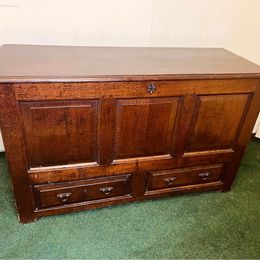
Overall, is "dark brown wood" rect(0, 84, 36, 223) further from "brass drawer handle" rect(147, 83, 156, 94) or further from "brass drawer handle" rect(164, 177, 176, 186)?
"brass drawer handle" rect(164, 177, 176, 186)

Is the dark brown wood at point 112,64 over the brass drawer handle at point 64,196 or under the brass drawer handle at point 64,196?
over

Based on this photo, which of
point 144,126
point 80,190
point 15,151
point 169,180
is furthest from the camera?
point 169,180

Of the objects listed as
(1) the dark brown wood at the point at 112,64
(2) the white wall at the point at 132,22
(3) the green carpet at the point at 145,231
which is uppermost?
(2) the white wall at the point at 132,22

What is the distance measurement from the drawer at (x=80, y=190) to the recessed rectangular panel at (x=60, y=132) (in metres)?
0.16

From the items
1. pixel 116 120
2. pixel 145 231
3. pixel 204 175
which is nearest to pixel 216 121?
pixel 204 175

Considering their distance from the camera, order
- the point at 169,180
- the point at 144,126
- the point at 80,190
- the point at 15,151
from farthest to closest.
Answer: the point at 169,180 → the point at 80,190 → the point at 144,126 → the point at 15,151

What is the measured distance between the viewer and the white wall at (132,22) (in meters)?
1.51

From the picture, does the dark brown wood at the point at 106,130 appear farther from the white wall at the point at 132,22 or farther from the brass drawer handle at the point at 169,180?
the white wall at the point at 132,22

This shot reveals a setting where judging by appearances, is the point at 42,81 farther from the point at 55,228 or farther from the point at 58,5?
the point at 55,228

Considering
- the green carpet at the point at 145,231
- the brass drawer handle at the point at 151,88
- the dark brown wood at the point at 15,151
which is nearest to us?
the dark brown wood at the point at 15,151

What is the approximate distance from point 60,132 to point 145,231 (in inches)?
29.1

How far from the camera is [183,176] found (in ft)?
5.35

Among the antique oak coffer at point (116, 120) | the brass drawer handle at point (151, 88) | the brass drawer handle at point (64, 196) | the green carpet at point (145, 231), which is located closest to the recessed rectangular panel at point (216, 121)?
the antique oak coffer at point (116, 120)

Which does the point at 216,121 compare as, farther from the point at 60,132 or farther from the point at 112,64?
the point at 60,132
